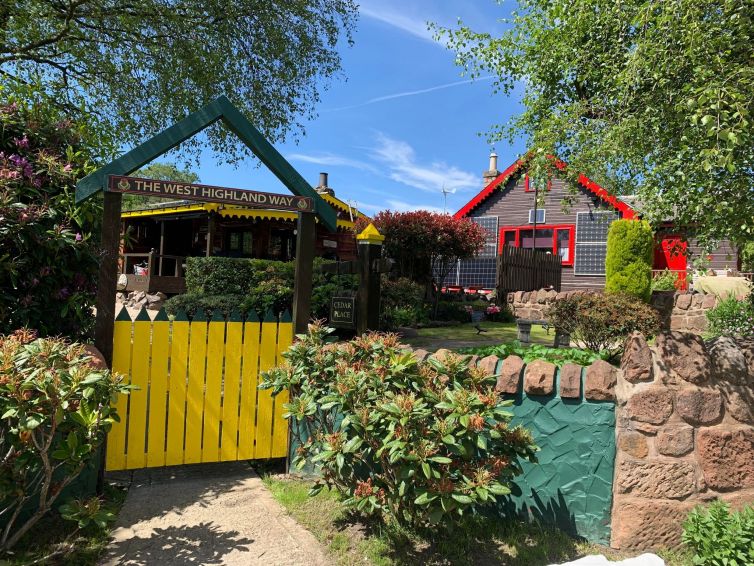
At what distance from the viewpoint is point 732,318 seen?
10.7 meters

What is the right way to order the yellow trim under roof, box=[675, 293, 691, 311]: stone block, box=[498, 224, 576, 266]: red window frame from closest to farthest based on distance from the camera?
box=[675, 293, 691, 311]: stone block, the yellow trim under roof, box=[498, 224, 576, 266]: red window frame

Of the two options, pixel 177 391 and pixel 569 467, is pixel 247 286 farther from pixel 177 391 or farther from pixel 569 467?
pixel 569 467

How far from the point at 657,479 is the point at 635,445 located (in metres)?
0.26

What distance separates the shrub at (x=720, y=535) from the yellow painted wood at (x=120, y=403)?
410cm

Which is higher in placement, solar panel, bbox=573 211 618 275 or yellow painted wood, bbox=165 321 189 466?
solar panel, bbox=573 211 618 275

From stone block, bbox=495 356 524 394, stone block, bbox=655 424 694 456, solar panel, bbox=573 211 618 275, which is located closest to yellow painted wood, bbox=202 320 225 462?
stone block, bbox=495 356 524 394

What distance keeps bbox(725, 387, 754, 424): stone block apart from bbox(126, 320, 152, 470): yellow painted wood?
14.1 ft

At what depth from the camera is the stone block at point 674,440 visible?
3418mm

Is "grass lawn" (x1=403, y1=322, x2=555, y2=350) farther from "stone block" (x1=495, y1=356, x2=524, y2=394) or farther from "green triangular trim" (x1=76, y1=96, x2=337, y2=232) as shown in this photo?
"stone block" (x1=495, y1=356, x2=524, y2=394)

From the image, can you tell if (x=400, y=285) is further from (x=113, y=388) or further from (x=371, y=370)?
(x=113, y=388)

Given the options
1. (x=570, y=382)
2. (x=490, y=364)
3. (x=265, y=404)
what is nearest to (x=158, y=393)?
(x=265, y=404)

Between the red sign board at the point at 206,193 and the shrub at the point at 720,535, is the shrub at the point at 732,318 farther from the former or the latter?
the red sign board at the point at 206,193

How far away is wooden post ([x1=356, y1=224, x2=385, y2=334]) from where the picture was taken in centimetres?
563

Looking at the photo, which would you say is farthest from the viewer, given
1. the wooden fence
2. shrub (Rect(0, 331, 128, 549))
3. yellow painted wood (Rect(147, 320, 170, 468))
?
the wooden fence
